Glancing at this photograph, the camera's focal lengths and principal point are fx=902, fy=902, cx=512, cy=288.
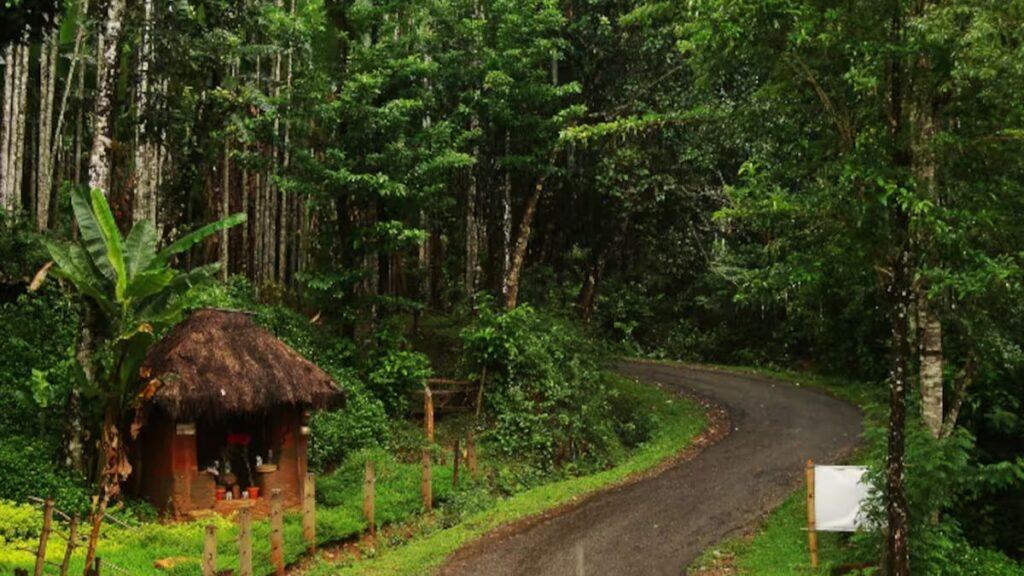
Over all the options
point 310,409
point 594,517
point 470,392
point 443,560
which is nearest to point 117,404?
point 310,409

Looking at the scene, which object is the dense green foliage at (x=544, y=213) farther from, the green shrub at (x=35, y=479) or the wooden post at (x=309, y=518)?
the wooden post at (x=309, y=518)

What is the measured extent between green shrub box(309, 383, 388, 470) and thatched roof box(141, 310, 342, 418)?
4.47ft

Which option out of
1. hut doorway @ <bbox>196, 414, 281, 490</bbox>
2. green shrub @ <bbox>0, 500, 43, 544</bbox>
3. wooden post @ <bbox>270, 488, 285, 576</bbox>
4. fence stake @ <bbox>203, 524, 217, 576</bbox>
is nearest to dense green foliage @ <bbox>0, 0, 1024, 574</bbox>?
green shrub @ <bbox>0, 500, 43, 544</bbox>

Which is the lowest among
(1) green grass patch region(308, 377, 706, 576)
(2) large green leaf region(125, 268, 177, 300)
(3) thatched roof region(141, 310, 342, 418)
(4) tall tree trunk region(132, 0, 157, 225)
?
(1) green grass patch region(308, 377, 706, 576)

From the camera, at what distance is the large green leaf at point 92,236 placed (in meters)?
11.2

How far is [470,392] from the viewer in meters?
18.3

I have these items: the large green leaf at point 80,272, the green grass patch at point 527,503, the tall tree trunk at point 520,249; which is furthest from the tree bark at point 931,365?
the tall tree trunk at point 520,249

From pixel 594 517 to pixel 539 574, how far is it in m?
2.47

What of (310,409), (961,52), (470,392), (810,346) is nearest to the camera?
(961,52)

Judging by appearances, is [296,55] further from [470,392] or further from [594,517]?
[594,517]

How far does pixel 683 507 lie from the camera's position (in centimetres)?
1297

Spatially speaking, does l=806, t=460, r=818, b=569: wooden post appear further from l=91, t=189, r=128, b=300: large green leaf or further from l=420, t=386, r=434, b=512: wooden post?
l=91, t=189, r=128, b=300: large green leaf

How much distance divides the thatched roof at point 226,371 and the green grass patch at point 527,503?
2.63 meters

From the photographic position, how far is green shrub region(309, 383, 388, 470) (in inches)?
605
